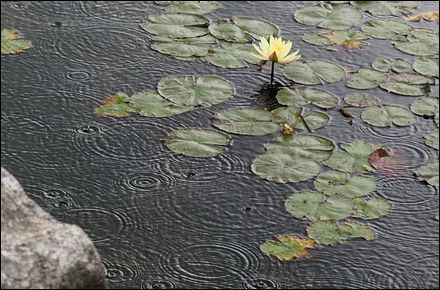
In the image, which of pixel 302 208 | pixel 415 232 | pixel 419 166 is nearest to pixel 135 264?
pixel 302 208

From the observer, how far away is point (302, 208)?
3.46 metres

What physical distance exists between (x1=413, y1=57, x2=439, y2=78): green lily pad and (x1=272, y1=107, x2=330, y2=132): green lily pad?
70 cm

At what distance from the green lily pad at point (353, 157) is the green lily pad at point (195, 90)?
2.09ft

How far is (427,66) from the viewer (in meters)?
4.51

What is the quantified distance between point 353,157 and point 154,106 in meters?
0.93

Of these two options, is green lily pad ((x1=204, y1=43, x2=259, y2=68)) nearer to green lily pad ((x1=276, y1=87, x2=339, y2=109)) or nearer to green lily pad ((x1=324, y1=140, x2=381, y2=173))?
→ green lily pad ((x1=276, y1=87, x2=339, y2=109))

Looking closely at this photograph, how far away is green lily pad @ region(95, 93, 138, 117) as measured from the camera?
13.2 ft

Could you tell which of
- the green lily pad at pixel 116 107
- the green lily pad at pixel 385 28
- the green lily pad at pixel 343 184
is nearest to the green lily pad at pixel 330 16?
the green lily pad at pixel 385 28

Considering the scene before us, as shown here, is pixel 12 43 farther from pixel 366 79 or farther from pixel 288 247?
pixel 288 247

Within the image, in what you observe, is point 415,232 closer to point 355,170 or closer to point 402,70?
point 355,170

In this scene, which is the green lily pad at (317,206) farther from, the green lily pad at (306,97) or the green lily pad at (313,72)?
the green lily pad at (313,72)

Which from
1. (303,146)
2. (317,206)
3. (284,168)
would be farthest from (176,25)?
(317,206)

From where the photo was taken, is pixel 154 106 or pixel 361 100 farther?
pixel 361 100

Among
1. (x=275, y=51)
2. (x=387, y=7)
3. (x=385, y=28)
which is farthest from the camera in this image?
(x=387, y=7)
